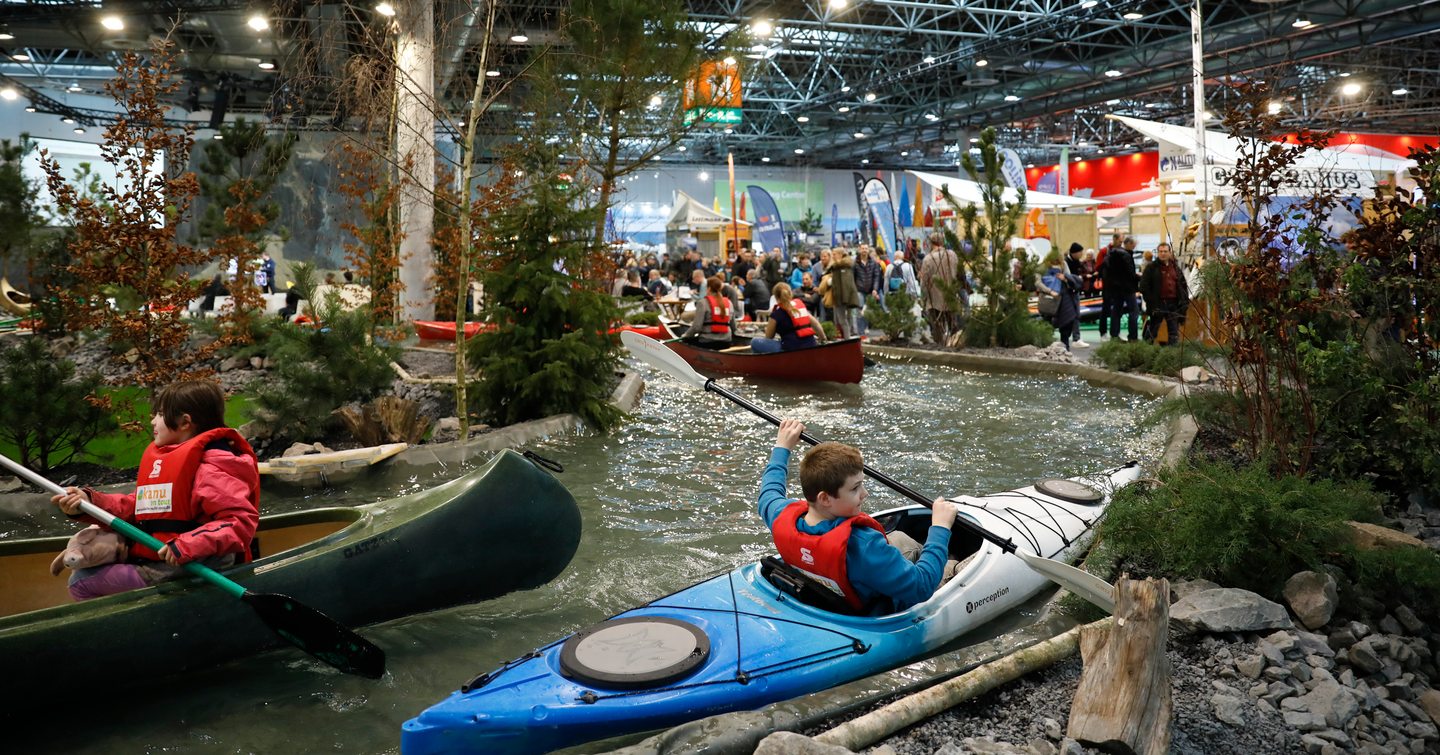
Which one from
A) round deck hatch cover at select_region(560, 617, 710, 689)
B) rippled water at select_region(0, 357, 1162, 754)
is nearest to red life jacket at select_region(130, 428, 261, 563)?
rippled water at select_region(0, 357, 1162, 754)

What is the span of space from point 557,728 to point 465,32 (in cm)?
1206

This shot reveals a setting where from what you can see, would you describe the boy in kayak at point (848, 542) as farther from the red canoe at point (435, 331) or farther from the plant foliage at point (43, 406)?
the red canoe at point (435, 331)

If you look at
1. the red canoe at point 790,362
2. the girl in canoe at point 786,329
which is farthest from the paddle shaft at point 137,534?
the girl in canoe at point 786,329

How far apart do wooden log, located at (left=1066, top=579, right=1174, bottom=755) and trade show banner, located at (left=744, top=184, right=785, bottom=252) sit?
844 inches

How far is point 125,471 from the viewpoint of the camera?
720cm

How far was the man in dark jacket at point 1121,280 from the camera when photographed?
1402 centimetres

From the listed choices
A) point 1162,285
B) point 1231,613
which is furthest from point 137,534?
point 1162,285

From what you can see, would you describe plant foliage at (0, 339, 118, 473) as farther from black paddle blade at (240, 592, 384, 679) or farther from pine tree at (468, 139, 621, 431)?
black paddle blade at (240, 592, 384, 679)

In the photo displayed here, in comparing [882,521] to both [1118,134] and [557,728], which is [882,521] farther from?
[1118,134]

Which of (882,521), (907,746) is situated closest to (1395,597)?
(882,521)

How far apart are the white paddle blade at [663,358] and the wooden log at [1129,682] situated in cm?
280

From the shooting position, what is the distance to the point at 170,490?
3.78 meters

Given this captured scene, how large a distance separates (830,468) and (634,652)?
931 mm

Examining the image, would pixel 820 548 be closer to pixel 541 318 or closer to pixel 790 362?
pixel 541 318
